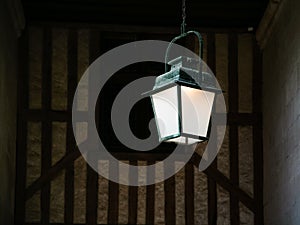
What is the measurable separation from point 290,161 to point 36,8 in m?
2.56

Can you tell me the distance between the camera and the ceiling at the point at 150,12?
→ 24.7 feet

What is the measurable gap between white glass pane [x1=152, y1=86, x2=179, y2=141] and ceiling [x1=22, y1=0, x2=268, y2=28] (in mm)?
2997

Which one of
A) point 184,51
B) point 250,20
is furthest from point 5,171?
point 250,20

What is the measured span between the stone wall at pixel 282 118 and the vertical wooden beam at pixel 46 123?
6.11ft

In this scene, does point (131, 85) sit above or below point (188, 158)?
above

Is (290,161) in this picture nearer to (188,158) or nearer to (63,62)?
(188,158)

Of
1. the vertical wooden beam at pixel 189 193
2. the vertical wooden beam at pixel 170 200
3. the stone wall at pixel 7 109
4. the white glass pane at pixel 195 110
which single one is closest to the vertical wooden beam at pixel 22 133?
the stone wall at pixel 7 109

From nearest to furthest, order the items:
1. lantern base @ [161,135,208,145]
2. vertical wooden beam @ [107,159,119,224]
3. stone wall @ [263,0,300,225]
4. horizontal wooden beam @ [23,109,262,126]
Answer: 1. lantern base @ [161,135,208,145]
2. stone wall @ [263,0,300,225]
3. vertical wooden beam @ [107,159,119,224]
4. horizontal wooden beam @ [23,109,262,126]

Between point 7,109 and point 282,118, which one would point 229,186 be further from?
point 7,109

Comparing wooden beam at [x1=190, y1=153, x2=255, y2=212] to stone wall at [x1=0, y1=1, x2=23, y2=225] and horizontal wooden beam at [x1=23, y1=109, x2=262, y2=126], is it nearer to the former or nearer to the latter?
horizontal wooden beam at [x1=23, y1=109, x2=262, y2=126]

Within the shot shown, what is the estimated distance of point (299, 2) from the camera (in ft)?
21.6

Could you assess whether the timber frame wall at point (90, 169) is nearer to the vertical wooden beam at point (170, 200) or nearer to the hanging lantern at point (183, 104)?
the vertical wooden beam at point (170, 200)

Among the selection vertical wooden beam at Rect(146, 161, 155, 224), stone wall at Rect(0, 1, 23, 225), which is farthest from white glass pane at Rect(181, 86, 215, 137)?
vertical wooden beam at Rect(146, 161, 155, 224)

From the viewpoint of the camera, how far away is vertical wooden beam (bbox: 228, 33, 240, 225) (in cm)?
770
